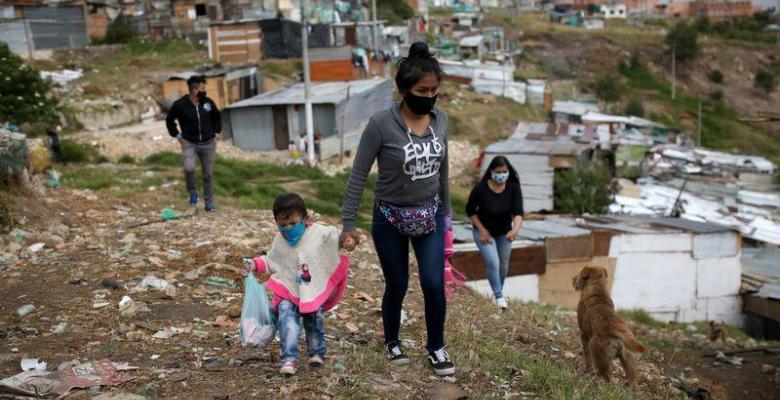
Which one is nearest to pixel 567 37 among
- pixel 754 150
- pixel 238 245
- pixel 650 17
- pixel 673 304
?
pixel 754 150

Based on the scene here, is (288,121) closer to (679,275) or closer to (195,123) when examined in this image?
(679,275)

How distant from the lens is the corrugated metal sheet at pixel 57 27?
31594mm

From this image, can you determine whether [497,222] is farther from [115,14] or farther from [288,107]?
[115,14]

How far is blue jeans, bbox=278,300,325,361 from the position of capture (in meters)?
3.83

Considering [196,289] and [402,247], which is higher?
[402,247]

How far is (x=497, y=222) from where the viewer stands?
6.24 m

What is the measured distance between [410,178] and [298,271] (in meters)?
0.77

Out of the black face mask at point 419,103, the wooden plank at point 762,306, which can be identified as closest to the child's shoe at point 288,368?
the black face mask at point 419,103

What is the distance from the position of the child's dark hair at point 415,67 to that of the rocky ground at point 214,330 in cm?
154

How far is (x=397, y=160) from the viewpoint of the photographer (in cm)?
367

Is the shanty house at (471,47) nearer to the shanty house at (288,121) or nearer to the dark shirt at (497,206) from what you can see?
the shanty house at (288,121)

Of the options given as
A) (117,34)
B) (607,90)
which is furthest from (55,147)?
(607,90)

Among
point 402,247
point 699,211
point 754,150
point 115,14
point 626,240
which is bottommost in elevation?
point 754,150

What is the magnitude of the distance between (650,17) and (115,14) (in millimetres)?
65471
